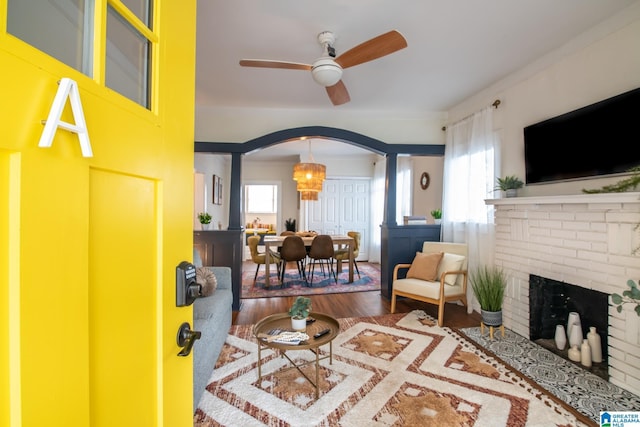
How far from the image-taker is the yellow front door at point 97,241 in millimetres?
373

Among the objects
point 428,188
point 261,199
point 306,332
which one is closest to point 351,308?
point 306,332

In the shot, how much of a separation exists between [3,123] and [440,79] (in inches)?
146

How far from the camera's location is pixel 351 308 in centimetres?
381

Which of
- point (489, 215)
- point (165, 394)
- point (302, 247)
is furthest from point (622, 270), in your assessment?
point (302, 247)

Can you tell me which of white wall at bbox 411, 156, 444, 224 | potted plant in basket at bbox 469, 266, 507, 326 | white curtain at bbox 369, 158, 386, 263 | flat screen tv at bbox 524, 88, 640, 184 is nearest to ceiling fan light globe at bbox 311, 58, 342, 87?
flat screen tv at bbox 524, 88, 640, 184

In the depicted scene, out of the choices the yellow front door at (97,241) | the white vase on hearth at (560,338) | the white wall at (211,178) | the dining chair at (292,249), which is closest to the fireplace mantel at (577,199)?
the white vase on hearth at (560,338)

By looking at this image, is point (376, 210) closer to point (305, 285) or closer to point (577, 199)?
point (305, 285)

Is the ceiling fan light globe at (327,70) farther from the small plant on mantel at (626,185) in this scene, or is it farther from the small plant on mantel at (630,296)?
the small plant on mantel at (630,296)

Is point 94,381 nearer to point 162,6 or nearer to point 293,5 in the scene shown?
point 162,6

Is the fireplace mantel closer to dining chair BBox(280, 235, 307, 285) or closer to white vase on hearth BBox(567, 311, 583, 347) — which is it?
white vase on hearth BBox(567, 311, 583, 347)

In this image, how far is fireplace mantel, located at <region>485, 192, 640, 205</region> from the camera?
197 cm

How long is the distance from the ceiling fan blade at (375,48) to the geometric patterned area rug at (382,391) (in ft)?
7.58

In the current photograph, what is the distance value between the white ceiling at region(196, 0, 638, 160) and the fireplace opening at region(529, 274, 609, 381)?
2.14m

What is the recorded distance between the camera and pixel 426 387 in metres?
2.07
